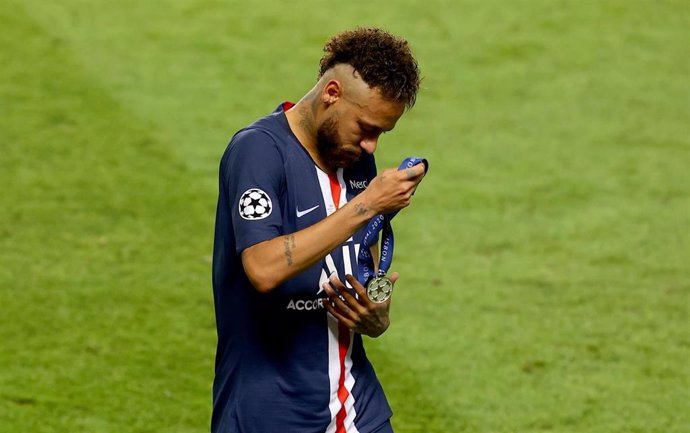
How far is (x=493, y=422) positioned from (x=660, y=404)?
1.05 m

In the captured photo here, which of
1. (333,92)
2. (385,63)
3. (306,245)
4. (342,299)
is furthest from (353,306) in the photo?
(385,63)

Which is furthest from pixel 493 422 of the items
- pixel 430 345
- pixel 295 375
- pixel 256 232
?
pixel 256 232

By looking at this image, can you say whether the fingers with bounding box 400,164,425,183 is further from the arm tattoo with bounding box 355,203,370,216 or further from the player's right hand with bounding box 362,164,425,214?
the arm tattoo with bounding box 355,203,370,216

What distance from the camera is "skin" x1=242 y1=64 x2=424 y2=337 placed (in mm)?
4125

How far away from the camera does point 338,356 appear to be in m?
4.68

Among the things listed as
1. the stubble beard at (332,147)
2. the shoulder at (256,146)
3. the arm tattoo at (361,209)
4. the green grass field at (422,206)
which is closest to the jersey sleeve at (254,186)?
the shoulder at (256,146)

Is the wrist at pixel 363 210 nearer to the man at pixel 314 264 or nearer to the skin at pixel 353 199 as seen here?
the skin at pixel 353 199

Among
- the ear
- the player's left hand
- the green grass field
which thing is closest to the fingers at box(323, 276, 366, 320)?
the player's left hand

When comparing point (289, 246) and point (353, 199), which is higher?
point (353, 199)

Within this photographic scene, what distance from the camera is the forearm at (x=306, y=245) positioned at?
4113 mm

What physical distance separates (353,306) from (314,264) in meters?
0.32

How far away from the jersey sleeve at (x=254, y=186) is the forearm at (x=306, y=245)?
0.10 metres

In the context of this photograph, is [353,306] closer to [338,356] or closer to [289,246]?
[338,356]

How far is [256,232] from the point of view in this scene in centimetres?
421
